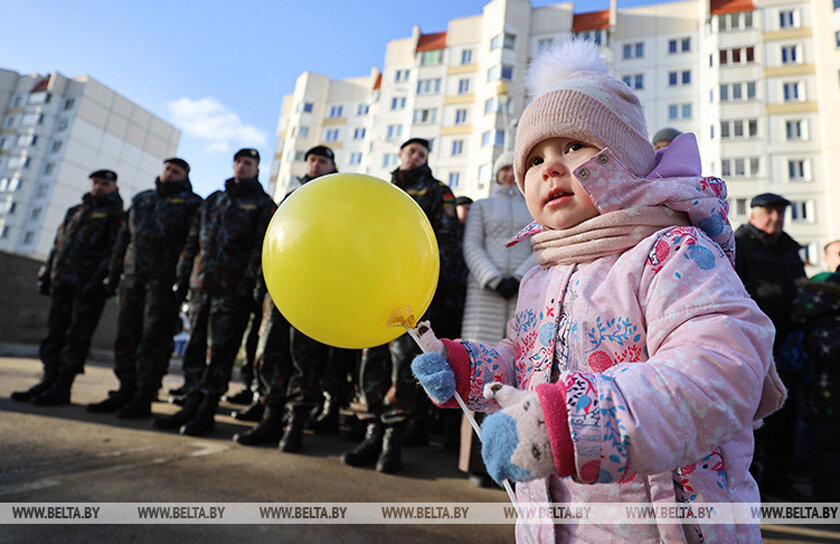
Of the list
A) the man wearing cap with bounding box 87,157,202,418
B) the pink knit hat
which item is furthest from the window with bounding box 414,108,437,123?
the pink knit hat

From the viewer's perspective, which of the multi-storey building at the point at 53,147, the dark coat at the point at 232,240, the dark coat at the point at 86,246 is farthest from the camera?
the multi-storey building at the point at 53,147

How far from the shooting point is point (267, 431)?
361 cm

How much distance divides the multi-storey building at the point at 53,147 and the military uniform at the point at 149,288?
48.0 m

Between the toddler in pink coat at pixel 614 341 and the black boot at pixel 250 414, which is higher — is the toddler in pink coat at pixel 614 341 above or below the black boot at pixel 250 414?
above

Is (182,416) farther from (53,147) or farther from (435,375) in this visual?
(53,147)

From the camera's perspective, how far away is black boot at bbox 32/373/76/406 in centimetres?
431

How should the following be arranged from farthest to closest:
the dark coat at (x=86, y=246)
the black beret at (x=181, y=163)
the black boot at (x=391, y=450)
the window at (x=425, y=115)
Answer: the window at (x=425, y=115), the dark coat at (x=86, y=246), the black beret at (x=181, y=163), the black boot at (x=391, y=450)

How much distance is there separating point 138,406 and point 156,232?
1717 mm

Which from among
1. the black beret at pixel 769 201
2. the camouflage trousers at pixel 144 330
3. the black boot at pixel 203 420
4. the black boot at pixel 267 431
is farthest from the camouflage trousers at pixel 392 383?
the black beret at pixel 769 201

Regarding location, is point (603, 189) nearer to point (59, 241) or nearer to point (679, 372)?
point (679, 372)

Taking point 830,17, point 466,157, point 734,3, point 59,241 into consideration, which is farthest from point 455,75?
point 59,241

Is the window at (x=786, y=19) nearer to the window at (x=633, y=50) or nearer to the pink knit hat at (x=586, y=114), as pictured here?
the window at (x=633, y=50)

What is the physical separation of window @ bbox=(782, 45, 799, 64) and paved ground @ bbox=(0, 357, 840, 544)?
32240mm

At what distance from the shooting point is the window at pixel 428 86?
3284cm
